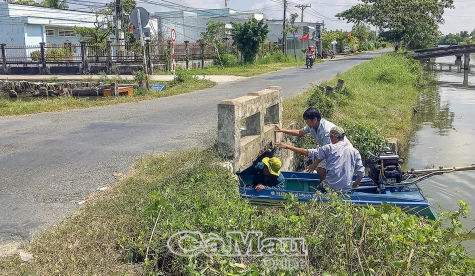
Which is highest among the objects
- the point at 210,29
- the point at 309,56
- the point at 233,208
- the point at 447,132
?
the point at 210,29

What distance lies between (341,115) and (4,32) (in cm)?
3083

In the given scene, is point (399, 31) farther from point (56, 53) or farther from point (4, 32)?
point (4, 32)

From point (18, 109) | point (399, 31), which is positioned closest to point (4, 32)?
point (18, 109)

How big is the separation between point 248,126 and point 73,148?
2829 millimetres

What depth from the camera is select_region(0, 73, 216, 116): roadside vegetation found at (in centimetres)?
1174

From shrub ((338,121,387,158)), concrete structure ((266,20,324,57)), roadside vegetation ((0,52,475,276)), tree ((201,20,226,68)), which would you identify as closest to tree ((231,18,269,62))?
tree ((201,20,226,68))

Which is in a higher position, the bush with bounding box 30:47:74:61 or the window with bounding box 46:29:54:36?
the window with bounding box 46:29:54:36

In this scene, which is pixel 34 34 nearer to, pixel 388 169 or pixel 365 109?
pixel 365 109

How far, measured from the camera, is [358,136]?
9.10m

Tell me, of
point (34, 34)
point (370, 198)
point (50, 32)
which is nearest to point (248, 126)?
point (370, 198)

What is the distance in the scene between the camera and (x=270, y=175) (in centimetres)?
643

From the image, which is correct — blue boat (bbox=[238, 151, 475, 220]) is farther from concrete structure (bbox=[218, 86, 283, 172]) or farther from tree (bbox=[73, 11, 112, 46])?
tree (bbox=[73, 11, 112, 46])

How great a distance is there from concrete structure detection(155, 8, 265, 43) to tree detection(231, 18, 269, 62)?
1297cm

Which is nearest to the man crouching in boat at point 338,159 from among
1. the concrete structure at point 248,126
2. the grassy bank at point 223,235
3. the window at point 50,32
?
the concrete structure at point 248,126
